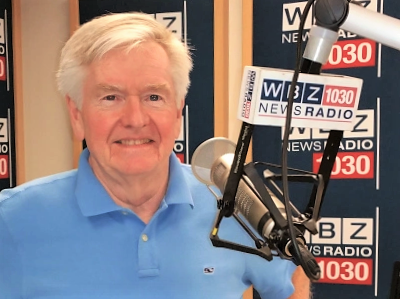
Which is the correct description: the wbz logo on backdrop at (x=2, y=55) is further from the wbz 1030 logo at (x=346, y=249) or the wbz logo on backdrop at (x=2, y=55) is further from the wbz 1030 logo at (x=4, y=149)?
the wbz 1030 logo at (x=346, y=249)

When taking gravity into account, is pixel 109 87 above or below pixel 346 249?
above

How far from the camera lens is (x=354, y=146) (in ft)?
5.37

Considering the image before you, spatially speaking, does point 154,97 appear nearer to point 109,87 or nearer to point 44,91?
point 109,87

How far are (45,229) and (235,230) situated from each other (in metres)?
0.46

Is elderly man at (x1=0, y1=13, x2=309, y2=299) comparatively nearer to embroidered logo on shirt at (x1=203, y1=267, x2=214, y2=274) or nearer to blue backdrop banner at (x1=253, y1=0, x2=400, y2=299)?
embroidered logo on shirt at (x1=203, y1=267, x2=214, y2=274)

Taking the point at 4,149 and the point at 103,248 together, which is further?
the point at 4,149

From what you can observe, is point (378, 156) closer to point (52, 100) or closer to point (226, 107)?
point (226, 107)

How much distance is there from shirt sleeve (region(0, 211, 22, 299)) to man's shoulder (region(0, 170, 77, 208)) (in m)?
0.11

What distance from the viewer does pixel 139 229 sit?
3.32 ft

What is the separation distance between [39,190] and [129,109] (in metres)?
0.31

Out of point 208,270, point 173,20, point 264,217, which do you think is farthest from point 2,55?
point 264,217

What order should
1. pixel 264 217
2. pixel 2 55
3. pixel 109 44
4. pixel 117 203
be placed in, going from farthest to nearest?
pixel 2 55, pixel 117 203, pixel 109 44, pixel 264 217

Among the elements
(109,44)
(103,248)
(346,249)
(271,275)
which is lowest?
(346,249)

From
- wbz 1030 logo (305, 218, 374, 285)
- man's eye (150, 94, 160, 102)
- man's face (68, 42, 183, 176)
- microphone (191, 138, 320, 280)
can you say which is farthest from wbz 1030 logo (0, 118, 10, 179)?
microphone (191, 138, 320, 280)
